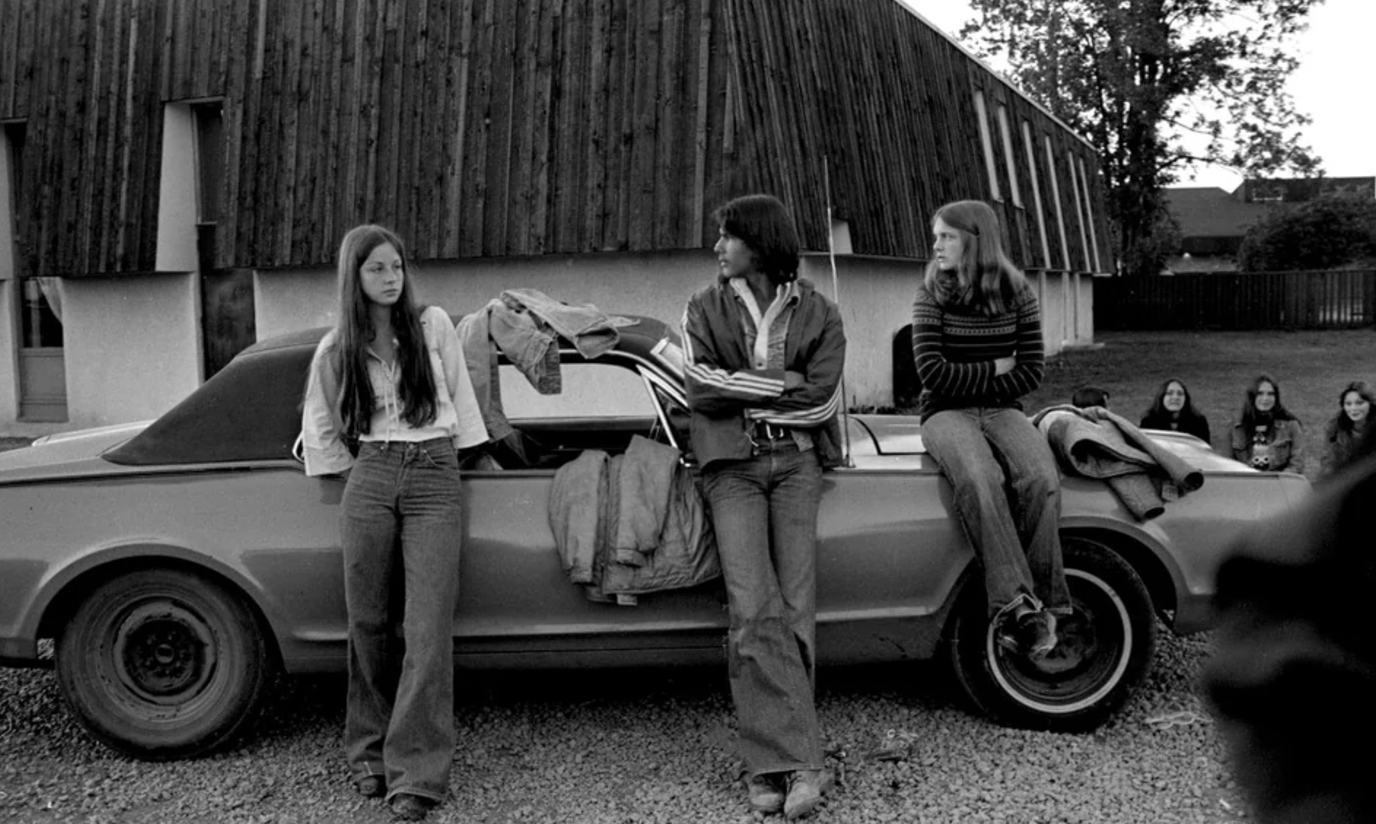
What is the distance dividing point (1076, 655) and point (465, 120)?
10623 millimetres

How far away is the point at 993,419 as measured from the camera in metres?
5.17

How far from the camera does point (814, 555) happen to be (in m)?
4.76

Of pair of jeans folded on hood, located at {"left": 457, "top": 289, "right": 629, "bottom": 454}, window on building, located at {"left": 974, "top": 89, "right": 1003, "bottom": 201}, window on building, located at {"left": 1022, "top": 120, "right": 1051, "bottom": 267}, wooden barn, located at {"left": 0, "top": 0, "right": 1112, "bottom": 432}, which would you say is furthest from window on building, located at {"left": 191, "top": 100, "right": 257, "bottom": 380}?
window on building, located at {"left": 1022, "top": 120, "right": 1051, "bottom": 267}

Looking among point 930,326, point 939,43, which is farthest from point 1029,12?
point 930,326

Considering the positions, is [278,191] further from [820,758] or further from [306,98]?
[820,758]

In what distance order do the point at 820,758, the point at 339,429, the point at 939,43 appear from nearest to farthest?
the point at 820,758
the point at 339,429
the point at 939,43

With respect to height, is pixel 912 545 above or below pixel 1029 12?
below

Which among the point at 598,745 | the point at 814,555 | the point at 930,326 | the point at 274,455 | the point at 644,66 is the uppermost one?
the point at 644,66

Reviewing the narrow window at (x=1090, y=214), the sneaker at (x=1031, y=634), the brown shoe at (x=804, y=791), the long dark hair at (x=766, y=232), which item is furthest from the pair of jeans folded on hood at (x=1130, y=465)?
the narrow window at (x=1090, y=214)

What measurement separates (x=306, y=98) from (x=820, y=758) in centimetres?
1238

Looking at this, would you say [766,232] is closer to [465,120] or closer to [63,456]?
[63,456]

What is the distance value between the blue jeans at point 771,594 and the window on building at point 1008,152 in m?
20.0

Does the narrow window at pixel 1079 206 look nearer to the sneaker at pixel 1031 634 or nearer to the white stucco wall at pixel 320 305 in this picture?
the white stucco wall at pixel 320 305

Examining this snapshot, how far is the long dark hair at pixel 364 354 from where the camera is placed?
4.65m
